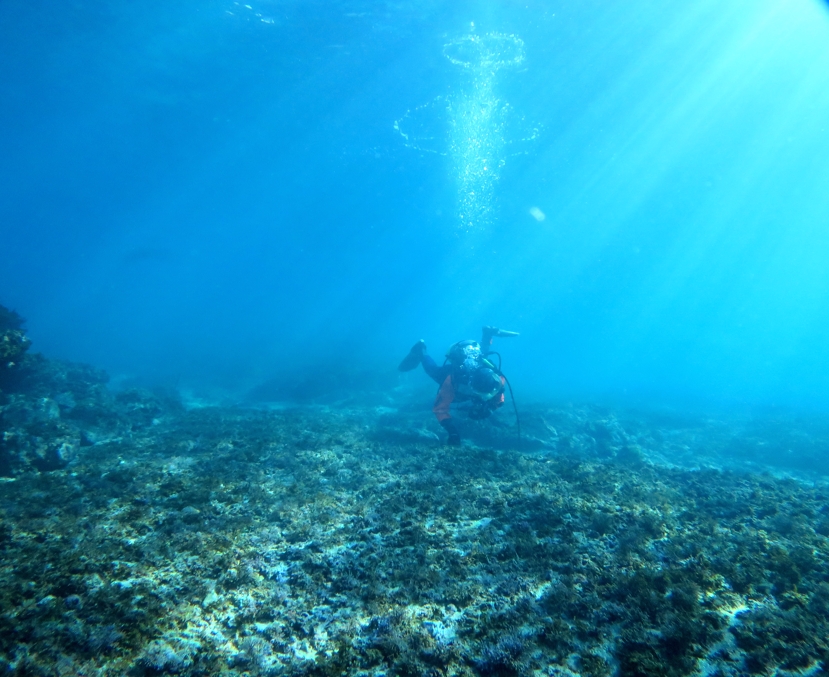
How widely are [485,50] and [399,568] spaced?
26.2 metres

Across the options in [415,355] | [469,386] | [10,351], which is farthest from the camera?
[415,355]

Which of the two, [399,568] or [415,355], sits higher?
[415,355]

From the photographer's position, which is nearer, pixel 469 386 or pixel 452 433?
pixel 452 433

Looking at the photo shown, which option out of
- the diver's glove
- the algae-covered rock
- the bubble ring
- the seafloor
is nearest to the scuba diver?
the diver's glove

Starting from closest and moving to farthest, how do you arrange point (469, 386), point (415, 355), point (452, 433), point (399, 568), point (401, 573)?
point (401, 573), point (399, 568), point (452, 433), point (469, 386), point (415, 355)

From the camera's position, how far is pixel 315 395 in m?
22.2

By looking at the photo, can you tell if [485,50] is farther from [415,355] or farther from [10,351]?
[10,351]

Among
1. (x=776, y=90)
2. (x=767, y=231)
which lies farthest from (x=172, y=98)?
(x=767, y=231)

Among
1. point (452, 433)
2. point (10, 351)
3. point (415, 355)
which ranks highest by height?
point (415, 355)

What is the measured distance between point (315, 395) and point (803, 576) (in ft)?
69.0

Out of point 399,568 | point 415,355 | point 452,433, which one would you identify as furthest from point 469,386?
point 399,568

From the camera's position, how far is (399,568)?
383 centimetres

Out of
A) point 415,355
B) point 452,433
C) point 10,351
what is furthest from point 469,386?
point 10,351

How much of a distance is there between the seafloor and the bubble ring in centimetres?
2301
